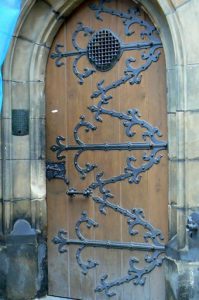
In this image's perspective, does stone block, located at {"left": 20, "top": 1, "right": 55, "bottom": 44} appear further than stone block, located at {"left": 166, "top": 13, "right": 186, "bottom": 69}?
Yes

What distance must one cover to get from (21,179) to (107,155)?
80 centimetres

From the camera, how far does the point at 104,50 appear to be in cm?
498

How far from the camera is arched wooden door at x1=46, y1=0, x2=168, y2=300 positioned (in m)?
4.79

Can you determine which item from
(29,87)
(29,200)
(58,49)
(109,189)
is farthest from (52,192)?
(58,49)

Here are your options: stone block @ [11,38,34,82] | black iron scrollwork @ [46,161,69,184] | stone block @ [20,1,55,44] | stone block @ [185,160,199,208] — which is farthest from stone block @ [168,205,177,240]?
stone block @ [20,1,55,44]

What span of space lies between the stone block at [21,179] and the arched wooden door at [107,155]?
0.21 meters

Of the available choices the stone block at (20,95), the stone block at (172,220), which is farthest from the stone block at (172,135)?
the stone block at (20,95)

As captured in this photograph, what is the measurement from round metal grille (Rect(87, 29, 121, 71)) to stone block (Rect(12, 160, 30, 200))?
1.07 m

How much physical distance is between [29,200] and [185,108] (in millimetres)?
1669

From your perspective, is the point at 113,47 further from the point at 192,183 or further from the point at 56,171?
the point at 192,183

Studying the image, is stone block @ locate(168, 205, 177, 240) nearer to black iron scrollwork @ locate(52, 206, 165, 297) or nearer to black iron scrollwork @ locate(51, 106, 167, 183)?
black iron scrollwork @ locate(52, 206, 165, 297)

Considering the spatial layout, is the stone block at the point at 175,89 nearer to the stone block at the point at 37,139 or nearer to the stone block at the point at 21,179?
the stone block at the point at 37,139

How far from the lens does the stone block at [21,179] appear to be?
512cm

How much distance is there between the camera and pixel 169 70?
4.53 metres
